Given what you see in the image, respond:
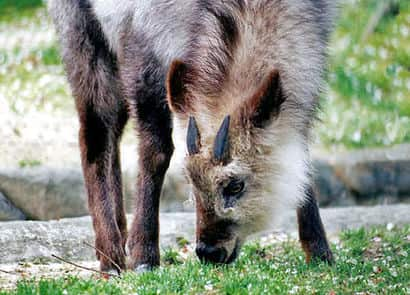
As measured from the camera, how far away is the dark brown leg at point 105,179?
6152 millimetres

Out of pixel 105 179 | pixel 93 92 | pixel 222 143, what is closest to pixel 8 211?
pixel 105 179

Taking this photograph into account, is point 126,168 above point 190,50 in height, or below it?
below

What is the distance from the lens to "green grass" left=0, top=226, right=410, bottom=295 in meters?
4.70

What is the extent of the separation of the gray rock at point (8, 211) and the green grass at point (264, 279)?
206 centimetres

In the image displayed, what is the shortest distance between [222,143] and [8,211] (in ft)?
11.1

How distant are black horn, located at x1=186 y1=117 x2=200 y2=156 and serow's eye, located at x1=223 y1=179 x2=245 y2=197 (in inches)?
9.7

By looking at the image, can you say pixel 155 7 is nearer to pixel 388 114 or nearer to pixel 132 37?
pixel 132 37

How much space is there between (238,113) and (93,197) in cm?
177

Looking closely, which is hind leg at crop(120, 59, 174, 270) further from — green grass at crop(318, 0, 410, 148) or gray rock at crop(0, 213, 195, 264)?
green grass at crop(318, 0, 410, 148)

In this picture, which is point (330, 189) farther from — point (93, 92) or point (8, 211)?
point (93, 92)

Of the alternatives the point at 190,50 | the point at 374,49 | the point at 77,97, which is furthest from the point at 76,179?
the point at 374,49

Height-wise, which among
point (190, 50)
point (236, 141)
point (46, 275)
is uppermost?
point (190, 50)

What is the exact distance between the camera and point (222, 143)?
4.88 metres

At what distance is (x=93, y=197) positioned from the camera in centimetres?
636
